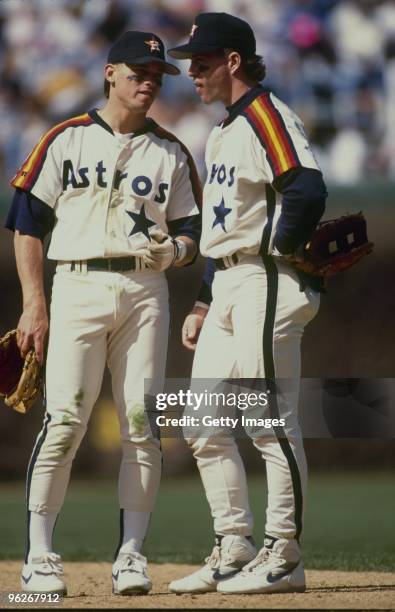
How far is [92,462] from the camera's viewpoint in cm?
1003

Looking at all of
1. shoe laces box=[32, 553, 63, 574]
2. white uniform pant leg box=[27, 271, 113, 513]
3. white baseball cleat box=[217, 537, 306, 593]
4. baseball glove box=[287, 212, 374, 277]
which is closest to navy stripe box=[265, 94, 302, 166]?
baseball glove box=[287, 212, 374, 277]

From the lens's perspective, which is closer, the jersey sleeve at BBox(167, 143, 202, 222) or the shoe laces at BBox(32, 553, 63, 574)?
the shoe laces at BBox(32, 553, 63, 574)

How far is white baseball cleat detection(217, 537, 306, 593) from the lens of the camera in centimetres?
349

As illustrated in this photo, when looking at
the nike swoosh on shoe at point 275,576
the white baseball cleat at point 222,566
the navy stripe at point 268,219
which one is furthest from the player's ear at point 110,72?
the nike swoosh on shoe at point 275,576

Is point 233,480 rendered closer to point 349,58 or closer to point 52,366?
point 52,366

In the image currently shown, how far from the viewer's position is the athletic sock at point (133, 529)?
3.63m

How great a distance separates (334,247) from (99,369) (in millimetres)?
866

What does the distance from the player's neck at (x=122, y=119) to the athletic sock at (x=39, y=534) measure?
1.31 m

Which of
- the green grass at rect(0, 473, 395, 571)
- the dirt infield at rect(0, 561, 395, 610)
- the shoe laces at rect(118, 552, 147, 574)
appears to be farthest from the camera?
the green grass at rect(0, 473, 395, 571)

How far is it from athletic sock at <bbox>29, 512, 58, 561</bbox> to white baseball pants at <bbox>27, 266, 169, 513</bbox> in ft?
0.09

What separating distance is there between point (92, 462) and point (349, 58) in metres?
4.18

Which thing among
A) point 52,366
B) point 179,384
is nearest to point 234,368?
point 179,384

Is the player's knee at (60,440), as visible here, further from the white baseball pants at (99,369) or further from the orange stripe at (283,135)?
the orange stripe at (283,135)

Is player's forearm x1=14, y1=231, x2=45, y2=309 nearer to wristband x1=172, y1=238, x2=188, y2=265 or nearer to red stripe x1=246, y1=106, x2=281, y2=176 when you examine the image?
wristband x1=172, y1=238, x2=188, y2=265
